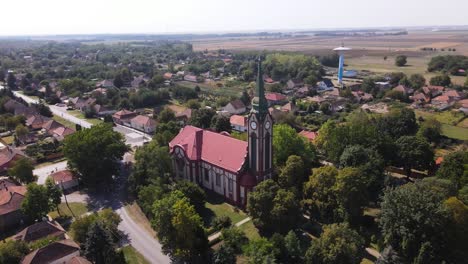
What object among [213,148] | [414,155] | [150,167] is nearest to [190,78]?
[213,148]

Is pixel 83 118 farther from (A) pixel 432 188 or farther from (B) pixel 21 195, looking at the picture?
(A) pixel 432 188

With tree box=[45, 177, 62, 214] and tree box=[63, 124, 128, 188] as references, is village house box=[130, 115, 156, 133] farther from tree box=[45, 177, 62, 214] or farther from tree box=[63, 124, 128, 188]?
tree box=[45, 177, 62, 214]

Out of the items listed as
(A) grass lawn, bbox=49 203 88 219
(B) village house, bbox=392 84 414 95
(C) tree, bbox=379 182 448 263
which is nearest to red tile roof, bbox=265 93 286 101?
(B) village house, bbox=392 84 414 95

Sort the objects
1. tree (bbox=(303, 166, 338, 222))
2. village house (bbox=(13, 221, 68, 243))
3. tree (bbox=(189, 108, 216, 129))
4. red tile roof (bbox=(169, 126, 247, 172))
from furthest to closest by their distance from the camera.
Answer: tree (bbox=(189, 108, 216, 129)) → red tile roof (bbox=(169, 126, 247, 172)) → tree (bbox=(303, 166, 338, 222)) → village house (bbox=(13, 221, 68, 243))

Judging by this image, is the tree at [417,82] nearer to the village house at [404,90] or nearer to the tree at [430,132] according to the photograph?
the village house at [404,90]

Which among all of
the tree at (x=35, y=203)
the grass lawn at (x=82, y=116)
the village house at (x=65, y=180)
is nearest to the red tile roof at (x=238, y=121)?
the grass lawn at (x=82, y=116)
